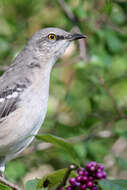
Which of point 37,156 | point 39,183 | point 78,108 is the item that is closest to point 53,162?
point 37,156

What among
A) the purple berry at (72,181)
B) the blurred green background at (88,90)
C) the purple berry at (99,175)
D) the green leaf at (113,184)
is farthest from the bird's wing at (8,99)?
the green leaf at (113,184)

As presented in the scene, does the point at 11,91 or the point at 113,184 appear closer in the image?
the point at 113,184

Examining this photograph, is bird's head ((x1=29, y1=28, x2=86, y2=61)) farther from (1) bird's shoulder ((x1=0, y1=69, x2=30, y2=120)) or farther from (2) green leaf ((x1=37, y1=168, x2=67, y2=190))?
(2) green leaf ((x1=37, y1=168, x2=67, y2=190))

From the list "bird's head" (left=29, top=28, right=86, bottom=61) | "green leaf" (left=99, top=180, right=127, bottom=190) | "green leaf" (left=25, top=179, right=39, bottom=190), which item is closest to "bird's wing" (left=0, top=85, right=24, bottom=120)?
"bird's head" (left=29, top=28, right=86, bottom=61)

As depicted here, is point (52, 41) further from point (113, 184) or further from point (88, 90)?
point (113, 184)

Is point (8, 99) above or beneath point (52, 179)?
above

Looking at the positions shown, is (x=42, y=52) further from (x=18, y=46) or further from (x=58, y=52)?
(x=18, y=46)

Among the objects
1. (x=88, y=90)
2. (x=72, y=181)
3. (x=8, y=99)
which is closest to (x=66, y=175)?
(x=72, y=181)
